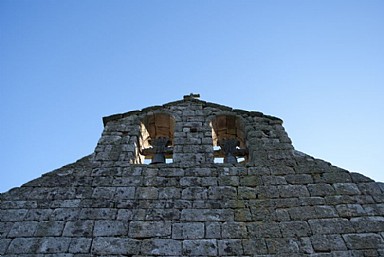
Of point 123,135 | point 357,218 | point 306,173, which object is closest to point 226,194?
point 306,173

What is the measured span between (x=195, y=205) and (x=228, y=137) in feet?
7.18

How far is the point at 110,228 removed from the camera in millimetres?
4223

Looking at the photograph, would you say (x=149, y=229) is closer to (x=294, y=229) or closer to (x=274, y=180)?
(x=294, y=229)

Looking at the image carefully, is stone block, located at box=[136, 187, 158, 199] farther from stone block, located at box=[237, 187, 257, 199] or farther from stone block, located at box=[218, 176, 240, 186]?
stone block, located at box=[237, 187, 257, 199]

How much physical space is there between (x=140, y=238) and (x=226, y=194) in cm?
125

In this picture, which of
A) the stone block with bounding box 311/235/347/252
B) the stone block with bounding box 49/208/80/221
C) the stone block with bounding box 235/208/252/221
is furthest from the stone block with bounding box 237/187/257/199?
the stone block with bounding box 49/208/80/221

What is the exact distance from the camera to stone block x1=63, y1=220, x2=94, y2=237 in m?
4.16

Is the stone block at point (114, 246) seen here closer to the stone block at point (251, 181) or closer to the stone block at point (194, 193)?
the stone block at point (194, 193)

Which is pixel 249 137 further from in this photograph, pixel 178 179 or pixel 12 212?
pixel 12 212

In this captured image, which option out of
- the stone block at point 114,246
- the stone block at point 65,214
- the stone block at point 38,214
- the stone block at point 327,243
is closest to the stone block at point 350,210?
the stone block at point 327,243

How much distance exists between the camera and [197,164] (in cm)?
521

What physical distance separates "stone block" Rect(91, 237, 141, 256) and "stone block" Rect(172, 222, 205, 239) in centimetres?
45

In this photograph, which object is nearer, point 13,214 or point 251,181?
point 13,214

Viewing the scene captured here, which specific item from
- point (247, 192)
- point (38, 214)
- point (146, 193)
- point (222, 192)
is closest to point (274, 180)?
point (247, 192)
